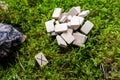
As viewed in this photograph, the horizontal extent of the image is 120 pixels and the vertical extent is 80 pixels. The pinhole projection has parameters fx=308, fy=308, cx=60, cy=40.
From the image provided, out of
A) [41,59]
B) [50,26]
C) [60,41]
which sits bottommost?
[41,59]

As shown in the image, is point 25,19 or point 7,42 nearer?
point 7,42

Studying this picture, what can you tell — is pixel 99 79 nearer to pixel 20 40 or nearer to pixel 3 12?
pixel 20 40

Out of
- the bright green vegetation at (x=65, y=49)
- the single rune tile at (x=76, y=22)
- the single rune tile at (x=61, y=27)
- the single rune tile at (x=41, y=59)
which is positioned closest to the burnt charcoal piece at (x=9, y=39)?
the bright green vegetation at (x=65, y=49)

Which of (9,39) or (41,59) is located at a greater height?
(9,39)

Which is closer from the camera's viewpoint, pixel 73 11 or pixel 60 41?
pixel 60 41

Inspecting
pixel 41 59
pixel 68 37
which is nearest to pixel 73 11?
pixel 68 37

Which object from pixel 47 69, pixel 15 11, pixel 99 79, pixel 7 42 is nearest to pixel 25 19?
pixel 15 11

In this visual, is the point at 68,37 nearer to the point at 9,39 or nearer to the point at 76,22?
the point at 76,22
